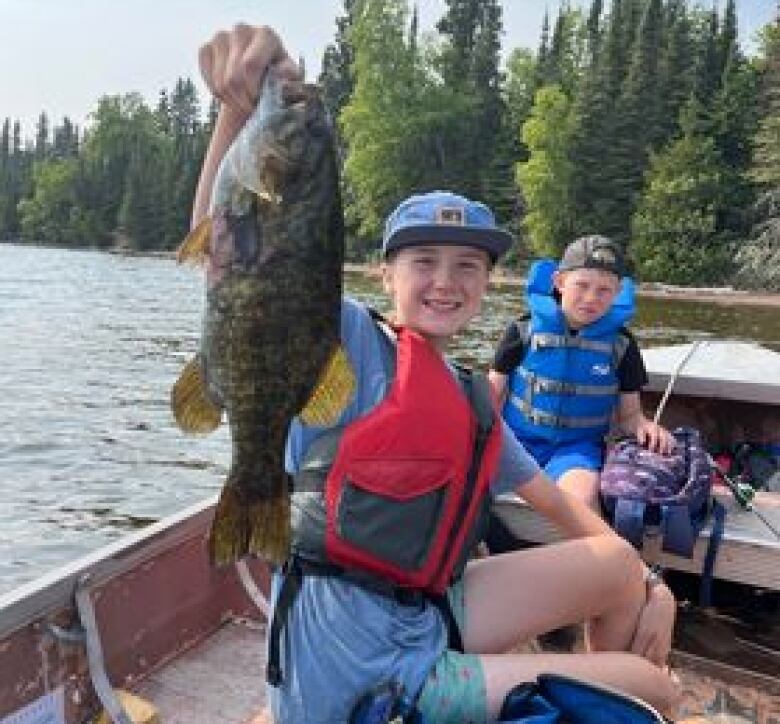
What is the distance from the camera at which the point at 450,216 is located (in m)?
2.94

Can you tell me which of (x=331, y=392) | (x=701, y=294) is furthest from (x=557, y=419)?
(x=701, y=294)

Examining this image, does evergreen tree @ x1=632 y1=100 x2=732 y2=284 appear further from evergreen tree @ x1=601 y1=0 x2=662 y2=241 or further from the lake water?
the lake water

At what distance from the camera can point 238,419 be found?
233 cm

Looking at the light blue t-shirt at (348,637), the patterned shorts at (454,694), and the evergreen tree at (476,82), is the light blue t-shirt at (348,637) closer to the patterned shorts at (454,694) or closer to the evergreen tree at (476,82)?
the patterned shorts at (454,694)

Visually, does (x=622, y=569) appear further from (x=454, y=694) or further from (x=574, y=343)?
(x=574, y=343)

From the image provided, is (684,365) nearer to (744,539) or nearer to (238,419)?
(744,539)

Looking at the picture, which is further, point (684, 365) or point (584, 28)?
point (584, 28)

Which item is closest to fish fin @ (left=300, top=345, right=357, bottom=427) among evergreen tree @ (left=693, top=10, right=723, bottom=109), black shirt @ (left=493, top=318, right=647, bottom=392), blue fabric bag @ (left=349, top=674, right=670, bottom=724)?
blue fabric bag @ (left=349, top=674, right=670, bottom=724)

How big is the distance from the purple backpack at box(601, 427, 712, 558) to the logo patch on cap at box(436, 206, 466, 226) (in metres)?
2.14

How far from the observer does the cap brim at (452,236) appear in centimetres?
292

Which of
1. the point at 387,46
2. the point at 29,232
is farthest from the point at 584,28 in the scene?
the point at 29,232

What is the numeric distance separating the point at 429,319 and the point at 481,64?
66.7 m

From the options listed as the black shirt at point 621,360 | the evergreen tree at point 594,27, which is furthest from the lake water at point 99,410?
the evergreen tree at point 594,27

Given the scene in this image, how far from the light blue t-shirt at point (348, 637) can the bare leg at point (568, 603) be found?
0.24 m
